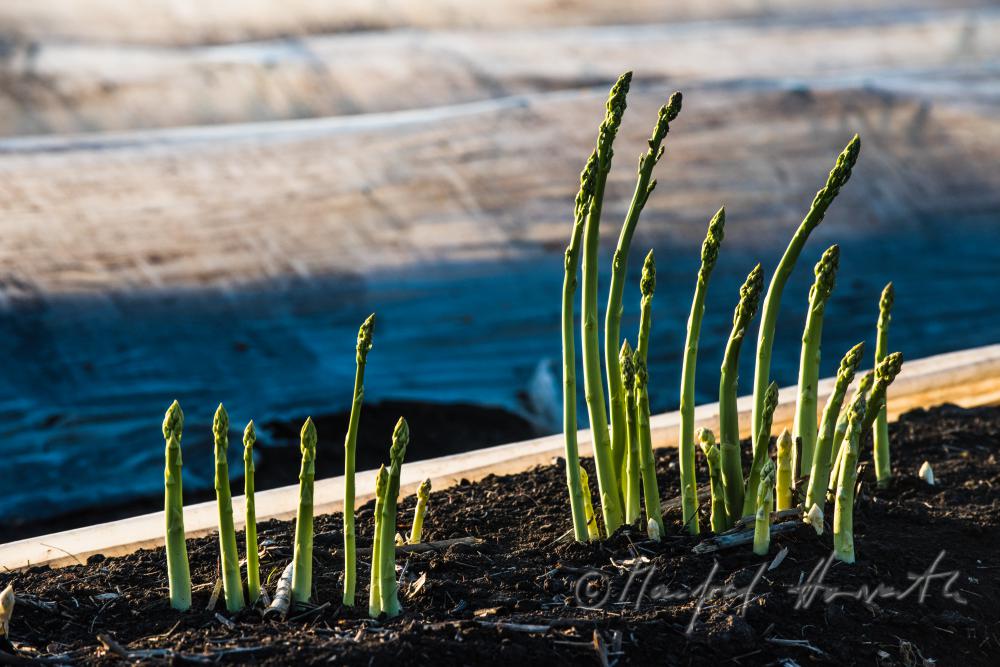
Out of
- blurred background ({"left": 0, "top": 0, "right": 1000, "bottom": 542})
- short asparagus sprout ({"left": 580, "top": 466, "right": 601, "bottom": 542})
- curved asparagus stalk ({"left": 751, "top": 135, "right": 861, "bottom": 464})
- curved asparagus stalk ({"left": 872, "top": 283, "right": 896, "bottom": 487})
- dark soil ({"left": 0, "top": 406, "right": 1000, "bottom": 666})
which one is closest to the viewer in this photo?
dark soil ({"left": 0, "top": 406, "right": 1000, "bottom": 666})

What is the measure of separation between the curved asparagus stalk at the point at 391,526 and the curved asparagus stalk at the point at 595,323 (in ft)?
0.87

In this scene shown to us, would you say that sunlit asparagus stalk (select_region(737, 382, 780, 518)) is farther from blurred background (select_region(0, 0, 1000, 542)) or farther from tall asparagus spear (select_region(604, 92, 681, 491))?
blurred background (select_region(0, 0, 1000, 542))

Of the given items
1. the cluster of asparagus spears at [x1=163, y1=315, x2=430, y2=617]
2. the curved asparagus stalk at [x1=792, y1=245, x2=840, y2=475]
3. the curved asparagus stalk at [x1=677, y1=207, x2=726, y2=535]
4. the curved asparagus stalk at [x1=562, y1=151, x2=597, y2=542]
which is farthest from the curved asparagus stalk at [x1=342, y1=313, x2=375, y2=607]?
the curved asparagus stalk at [x1=792, y1=245, x2=840, y2=475]

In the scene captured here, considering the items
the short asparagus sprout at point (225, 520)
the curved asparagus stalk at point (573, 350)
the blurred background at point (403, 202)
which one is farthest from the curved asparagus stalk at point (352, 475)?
the blurred background at point (403, 202)

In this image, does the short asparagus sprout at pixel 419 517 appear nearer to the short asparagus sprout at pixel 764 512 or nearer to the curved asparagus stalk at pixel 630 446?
the curved asparagus stalk at pixel 630 446

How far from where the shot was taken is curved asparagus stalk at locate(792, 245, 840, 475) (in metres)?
1.27

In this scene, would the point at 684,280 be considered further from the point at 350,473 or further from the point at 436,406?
the point at 350,473

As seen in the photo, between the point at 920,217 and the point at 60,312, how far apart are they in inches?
95.2

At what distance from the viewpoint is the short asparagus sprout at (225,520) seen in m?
1.11

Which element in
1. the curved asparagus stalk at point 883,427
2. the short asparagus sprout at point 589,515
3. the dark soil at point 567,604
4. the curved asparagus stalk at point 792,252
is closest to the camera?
the dark soil at point 567,604

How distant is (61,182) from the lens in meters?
2.64

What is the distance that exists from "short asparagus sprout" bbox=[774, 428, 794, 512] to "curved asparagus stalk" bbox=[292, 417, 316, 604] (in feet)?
1.85

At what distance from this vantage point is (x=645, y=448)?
1295mm

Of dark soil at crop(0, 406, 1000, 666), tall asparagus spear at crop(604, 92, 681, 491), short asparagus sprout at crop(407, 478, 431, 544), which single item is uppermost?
tall asparagus spear at crop(604, 92, 681, 491)
